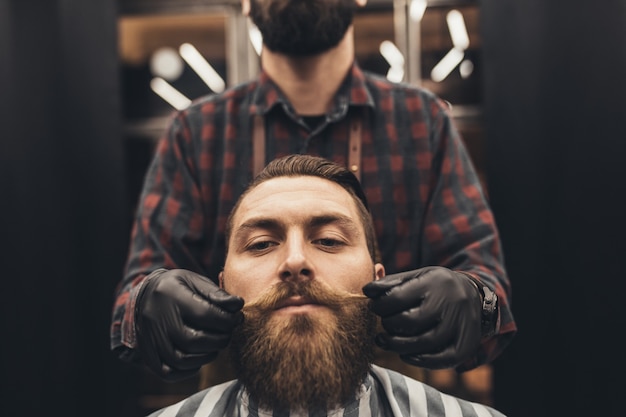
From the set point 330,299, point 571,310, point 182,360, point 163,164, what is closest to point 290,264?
point 330,299

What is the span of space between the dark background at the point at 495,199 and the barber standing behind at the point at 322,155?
77.6 inches

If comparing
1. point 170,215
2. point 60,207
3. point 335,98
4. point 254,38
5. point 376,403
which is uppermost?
point 254,38

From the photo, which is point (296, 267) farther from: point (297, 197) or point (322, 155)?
point (322, 155)

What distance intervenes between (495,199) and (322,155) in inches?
92.4

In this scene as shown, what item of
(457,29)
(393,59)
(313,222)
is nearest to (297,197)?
(313,222)

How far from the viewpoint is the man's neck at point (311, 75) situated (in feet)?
7.02

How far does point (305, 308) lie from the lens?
61.6 inches

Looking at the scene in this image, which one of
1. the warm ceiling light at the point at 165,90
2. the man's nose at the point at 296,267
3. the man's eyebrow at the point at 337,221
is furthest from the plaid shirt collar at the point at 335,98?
the warm ceiling light at the point at 165,90

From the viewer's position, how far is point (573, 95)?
3.93 metres

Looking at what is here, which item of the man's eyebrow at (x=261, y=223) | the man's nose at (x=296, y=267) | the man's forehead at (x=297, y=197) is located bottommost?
the man's nose at (x=296, y=267)

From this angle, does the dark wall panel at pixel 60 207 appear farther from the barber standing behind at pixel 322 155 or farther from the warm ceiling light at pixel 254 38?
the barber standing behind at pixel 322 155

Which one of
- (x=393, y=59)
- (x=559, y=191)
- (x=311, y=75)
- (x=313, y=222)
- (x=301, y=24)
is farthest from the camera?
(x=393, y=59)

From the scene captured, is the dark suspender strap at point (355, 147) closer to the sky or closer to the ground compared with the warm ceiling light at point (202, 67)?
closer to the ground

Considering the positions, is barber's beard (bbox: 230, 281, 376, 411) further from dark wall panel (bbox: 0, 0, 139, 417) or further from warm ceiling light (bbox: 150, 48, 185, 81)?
warm ceiling light (bbox: 150, 48, 185, 81)
